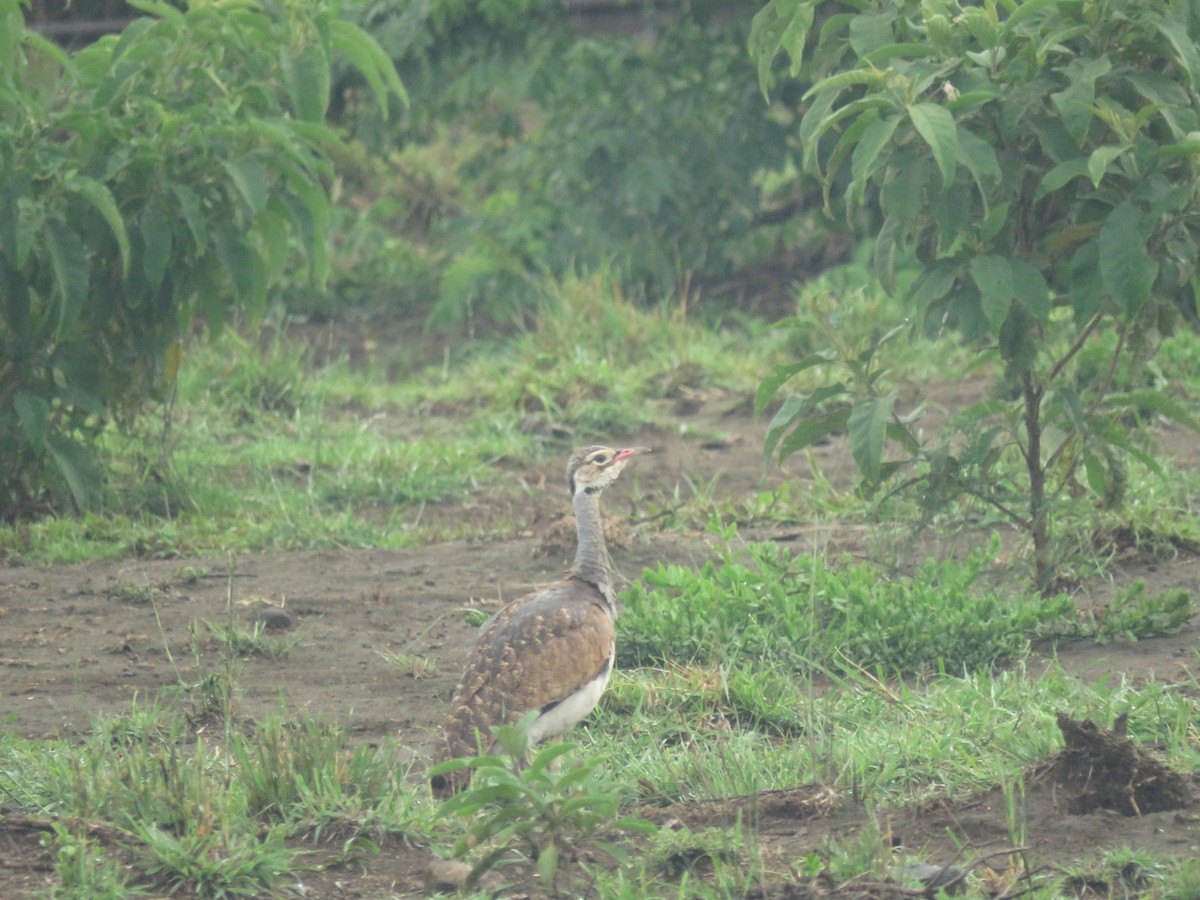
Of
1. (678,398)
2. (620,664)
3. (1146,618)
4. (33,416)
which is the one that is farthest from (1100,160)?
(678,398)

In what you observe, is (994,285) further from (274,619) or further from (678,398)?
(678,398)

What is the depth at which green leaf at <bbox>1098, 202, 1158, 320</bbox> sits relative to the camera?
4.50 meters

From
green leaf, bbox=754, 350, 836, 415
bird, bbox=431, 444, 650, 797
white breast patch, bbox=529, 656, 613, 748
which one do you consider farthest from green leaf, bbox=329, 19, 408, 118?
white breast patch, bbox=529, 656, 613, 748

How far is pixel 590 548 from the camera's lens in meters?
4.91

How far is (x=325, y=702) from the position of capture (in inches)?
192

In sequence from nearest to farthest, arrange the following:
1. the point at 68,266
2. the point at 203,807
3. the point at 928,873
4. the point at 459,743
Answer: the point at 928,873 < the point at 203,807 < the point at 459,743 < the point at 68,266

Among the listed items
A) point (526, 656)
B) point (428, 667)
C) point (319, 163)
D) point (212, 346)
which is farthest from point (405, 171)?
point (526, 656)

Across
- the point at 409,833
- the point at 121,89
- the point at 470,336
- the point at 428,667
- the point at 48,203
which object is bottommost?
the point at 470,336

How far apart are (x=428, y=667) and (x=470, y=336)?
16.4 ft

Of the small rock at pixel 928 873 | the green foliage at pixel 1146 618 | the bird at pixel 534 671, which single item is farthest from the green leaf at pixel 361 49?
the small rock at pixel 928 873

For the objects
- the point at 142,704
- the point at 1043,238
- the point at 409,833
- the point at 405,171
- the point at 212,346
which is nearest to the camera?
the point at 409,833

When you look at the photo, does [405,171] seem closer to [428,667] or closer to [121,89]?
[121,89]

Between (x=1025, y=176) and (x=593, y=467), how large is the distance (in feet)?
5.37

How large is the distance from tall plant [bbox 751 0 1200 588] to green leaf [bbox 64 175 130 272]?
231 cm
